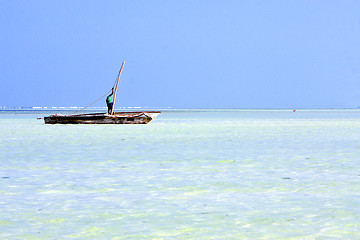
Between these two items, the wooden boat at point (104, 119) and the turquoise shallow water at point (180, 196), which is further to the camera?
the wooden boat at point (104, 119)

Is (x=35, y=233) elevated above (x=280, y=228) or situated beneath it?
elevated above

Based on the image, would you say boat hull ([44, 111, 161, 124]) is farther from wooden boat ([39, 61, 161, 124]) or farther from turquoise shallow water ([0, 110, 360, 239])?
turquoise shallow water ([0, 110, 360, 239])

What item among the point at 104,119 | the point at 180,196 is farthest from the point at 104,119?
the point at 180,196

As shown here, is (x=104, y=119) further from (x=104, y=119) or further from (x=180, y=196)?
(x=180, y=196)

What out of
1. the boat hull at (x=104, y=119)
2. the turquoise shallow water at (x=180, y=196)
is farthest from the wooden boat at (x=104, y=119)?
the turquoise shallow water at (x=180, y=196)

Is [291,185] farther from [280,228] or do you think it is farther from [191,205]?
[280,228]

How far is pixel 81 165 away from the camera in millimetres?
14039

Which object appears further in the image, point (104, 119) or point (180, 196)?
point (104, 119)

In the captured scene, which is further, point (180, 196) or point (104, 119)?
point (104, 119)

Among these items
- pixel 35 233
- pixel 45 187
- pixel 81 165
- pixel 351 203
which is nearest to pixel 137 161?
pixel 81 165

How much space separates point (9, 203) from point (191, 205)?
2706mm

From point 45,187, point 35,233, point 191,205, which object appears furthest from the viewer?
point 45,187

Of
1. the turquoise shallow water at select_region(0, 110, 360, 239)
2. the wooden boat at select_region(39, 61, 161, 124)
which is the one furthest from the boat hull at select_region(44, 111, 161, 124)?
the turquoise shallow water at select_region(0, 110, 360, 239)

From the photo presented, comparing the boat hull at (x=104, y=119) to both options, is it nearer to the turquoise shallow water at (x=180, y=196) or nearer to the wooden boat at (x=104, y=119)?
the wooden boat at (x=104, y=119)
